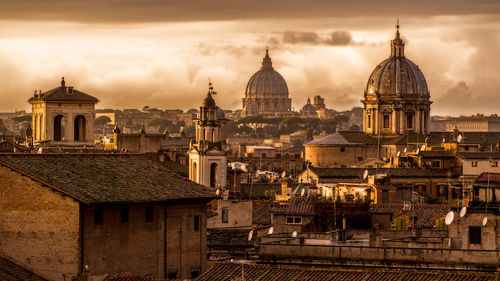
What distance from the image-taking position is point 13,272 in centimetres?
2855

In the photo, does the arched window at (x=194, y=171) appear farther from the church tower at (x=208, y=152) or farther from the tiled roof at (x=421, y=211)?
the tiled roof at (x=421, y=211)

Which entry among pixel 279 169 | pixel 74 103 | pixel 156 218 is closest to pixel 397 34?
pixel 279 169

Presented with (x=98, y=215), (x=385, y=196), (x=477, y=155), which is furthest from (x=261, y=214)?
(x=477, y=155)

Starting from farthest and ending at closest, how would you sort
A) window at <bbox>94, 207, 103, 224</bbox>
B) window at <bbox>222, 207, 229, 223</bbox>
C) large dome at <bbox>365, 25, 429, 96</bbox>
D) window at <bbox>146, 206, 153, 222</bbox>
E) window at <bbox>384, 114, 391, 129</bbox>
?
window at <bbox>384, 114, 391, 129</bbox> < large dome at <bbox>365, 25, 429, 96</bbox> < window at <bbox>222, 207, 229, 223</bbox> < window at <bbox>146, 206, 153, 222</bbox> < window at <bbox>94, 207, 103, 224</bbox>

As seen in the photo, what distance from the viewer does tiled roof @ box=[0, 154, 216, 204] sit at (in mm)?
29141

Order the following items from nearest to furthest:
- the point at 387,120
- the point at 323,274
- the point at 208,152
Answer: the point at 323,274
the point at 208,152
the point at 387,120

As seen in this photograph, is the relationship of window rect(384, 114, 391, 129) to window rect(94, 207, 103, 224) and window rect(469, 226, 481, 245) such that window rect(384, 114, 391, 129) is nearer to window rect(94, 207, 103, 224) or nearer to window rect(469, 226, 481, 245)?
window rect(94, 207, 103, 224)

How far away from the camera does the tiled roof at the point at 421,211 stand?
4018 centimetres

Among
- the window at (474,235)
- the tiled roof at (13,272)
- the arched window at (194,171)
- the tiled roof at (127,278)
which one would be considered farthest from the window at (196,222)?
the arched window at (194,171)

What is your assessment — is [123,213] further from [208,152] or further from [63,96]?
[208,152]

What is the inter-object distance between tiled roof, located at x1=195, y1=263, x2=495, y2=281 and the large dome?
81.8 metres

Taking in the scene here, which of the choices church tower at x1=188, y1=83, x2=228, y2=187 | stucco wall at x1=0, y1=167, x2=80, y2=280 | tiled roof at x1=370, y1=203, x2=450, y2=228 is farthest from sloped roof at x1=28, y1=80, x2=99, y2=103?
stucco wall at x1=0, y1=167, x2=80, y2=280

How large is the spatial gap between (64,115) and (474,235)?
4034 cm

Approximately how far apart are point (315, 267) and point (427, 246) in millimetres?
2067
